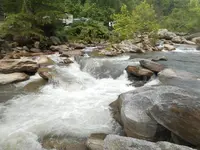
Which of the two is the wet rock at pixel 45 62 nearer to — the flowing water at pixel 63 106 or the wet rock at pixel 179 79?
the flowing water at pixel 63 106

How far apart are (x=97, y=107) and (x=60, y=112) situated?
42.6 inches

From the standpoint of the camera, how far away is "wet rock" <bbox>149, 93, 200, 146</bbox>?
3.61 metres

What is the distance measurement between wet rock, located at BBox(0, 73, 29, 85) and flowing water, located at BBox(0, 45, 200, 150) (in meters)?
0.29

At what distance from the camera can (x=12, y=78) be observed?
27.8 ft

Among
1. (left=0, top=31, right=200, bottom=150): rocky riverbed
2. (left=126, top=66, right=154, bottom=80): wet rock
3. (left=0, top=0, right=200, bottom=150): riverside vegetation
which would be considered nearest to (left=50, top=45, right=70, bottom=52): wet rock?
(left=0, top=0, right=200, bottom=150): riverside vegetation

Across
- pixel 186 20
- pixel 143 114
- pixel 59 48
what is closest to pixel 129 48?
pixel 59 48

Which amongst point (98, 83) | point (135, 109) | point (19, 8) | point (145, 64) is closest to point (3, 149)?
point (135, 109)

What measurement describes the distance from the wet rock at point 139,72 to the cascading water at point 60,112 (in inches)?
17.3

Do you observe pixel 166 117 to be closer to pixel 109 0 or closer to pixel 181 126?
A: pixel 181 126

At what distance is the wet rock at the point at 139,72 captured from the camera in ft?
28.1

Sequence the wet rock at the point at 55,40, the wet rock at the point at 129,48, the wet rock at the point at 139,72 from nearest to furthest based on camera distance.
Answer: the wet rock at the point at 139,72 → the wet rock at the point at 129,48 → the wet rock at the point at 55,40

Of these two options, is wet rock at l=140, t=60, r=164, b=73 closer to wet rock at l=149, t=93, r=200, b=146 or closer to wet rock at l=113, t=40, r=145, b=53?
wet rock at l=149, t=93, r=200, b=146

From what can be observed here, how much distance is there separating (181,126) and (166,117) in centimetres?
30

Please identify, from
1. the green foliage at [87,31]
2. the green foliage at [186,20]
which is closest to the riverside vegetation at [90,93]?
the green foliage at [87,31]
